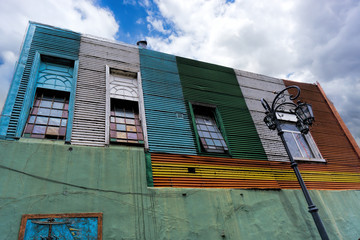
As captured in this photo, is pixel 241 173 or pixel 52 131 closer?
Result: pixel 52 131

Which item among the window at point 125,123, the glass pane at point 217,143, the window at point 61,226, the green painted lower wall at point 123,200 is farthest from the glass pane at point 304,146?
the window at point 61,226

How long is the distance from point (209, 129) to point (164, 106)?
191 centimetres

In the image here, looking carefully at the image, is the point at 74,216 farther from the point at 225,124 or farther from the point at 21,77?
the point at 225,124

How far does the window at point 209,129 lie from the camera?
25.6 ft

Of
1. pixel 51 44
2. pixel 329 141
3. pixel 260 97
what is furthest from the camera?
pixel 260 97

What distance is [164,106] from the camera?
8.01m

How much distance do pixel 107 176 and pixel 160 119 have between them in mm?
2631

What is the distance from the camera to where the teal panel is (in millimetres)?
5793

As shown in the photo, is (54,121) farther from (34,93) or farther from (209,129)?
(209,129)

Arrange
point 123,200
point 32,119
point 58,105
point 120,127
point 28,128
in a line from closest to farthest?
point 123,200, point 28,128, point 32,119, point 58,105, point 120,127

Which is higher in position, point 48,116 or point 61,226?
point 48,116

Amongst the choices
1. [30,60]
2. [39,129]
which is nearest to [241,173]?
[39,129]

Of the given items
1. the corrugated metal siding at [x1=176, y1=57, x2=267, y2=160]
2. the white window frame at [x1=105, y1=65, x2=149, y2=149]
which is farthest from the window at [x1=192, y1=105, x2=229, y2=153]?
the white window frame at [x1=105, y1=65, x2=149, y2=149]

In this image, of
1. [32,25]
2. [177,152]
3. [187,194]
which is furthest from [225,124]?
[32,25]
